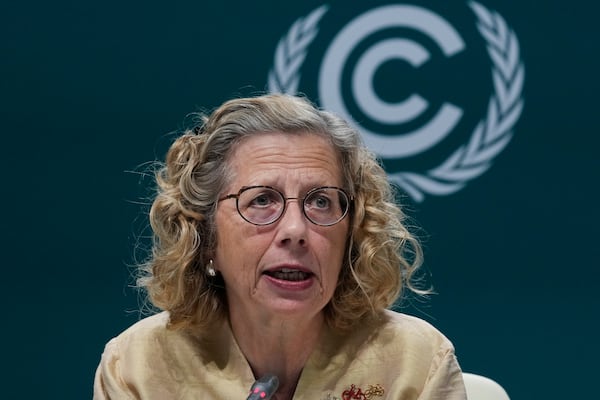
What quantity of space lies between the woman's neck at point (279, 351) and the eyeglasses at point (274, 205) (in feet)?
1.02

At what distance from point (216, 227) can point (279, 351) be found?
A: 367 millimetres

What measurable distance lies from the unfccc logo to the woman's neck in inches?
55.8

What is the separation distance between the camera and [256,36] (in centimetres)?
400

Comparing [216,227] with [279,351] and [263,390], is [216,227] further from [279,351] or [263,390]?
[263,390]

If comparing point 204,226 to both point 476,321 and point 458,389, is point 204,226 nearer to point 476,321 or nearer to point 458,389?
point 458,389

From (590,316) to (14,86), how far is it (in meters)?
2.51

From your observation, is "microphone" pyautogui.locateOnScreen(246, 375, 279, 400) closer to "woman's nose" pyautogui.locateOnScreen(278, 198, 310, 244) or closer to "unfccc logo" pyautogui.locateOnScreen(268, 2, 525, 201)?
"woman's nose" pyautogui.locateOnScreen(278, 198, 310, 244)

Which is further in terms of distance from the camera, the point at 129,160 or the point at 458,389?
the point at 129,160

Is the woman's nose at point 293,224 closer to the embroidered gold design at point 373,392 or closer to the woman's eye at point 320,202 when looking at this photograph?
the woman's eye at point 320,202

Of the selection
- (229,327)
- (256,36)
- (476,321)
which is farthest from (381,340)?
(256,36)

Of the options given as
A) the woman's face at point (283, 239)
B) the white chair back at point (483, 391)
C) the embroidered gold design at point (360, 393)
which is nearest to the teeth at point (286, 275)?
the woman's face at point (283, 239)

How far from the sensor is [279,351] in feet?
8.56

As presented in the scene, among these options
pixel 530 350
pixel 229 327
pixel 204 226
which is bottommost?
pixel 530 350

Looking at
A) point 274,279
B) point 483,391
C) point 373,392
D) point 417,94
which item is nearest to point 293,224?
point 274,279
